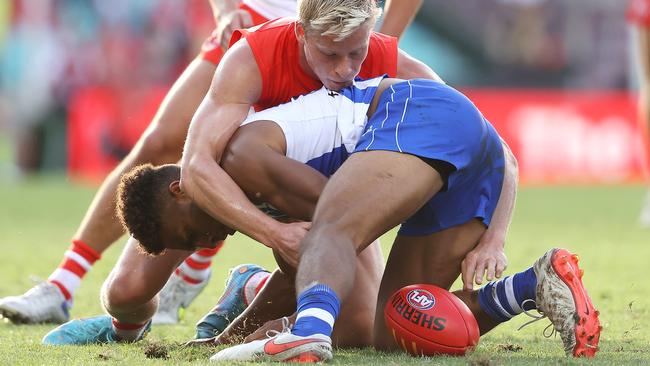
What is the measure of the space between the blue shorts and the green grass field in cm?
52

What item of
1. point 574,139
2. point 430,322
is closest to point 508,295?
point 430,322

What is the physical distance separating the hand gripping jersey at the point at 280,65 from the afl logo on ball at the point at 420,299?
36.6 inches

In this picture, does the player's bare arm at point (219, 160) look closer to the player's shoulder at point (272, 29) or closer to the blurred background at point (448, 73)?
the player's shoulder at point (272, 29)

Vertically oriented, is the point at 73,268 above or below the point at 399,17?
below

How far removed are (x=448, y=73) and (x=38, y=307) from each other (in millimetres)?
14600

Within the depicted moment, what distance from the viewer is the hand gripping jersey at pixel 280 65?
443 centimetres

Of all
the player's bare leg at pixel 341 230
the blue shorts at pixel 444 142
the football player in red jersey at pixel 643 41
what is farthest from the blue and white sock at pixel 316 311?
the football player in red jersey at pixel 643 41

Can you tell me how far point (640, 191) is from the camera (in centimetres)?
1535

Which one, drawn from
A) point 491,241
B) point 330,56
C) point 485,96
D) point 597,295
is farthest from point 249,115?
point 485,96

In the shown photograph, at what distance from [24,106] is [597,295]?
1456 cm

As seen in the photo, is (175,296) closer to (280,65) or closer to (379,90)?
(280,65)

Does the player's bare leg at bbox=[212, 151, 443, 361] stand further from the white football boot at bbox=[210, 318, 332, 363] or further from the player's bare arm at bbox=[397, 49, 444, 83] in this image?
the player's bare arm at bbox=[397, 49, 444, 83]

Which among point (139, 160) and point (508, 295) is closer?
point (508, 295)

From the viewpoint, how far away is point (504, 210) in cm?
441
